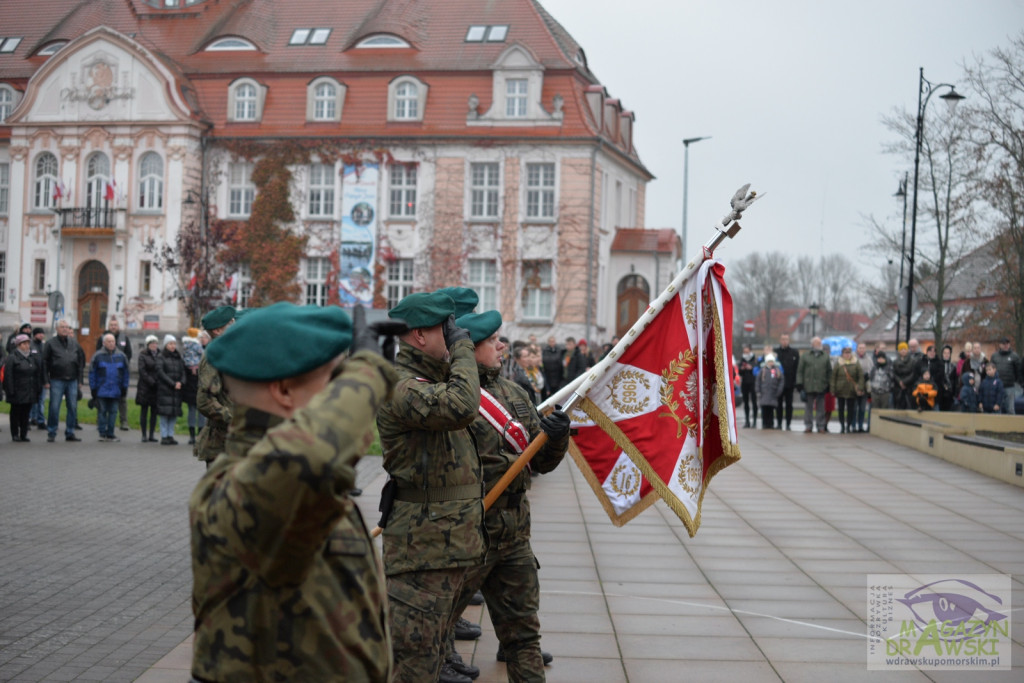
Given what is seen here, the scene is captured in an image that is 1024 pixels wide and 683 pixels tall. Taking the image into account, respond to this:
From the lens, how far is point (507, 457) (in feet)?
18.6

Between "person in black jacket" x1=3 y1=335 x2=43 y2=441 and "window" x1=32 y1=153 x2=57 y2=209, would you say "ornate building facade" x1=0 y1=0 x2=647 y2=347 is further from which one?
"person in black jacket" x1=3 y1=335 x2=43 y2=441

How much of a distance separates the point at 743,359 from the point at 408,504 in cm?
2031

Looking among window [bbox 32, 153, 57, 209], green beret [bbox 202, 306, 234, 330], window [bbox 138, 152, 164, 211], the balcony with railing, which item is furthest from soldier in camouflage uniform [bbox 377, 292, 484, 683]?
window [bbox 32, 153, 57, 209]

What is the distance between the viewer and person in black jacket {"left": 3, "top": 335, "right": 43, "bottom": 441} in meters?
17.5

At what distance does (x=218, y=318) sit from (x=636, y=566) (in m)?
4.09

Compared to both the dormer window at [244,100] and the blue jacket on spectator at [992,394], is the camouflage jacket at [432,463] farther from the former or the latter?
the dormer window at [244,100]

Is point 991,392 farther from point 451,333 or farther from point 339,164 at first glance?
point 339,164

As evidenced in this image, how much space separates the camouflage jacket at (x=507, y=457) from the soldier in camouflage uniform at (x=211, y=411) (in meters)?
2.83

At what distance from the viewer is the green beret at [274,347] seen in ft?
8.23

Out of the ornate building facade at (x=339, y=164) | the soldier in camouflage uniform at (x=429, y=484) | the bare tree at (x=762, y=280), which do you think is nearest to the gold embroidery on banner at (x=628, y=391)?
the soldier in camouflage uniform at (x=429, y=484)

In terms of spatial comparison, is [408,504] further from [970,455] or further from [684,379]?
[970,455]

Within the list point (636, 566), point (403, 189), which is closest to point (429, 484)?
point (636, 566)

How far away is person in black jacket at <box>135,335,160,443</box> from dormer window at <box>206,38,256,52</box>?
2697 centimetres

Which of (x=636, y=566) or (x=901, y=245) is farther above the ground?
(x=901, y=245)
